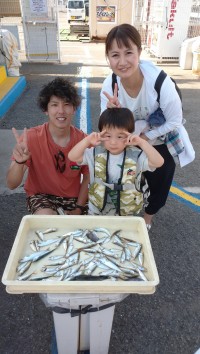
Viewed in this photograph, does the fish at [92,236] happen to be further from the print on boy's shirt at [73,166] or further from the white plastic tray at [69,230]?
the print on boy's shirt at [73,166]

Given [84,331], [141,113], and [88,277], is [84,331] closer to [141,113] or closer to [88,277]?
[88,277]

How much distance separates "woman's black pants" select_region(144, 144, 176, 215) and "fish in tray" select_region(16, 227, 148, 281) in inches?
44.5

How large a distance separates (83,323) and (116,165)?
46.6 inches

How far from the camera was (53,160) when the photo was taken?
2.60 m

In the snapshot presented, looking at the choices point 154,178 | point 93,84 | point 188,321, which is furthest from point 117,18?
point 188,321

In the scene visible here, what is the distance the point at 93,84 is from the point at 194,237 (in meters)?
6.83

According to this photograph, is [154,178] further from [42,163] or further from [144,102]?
[42,163]

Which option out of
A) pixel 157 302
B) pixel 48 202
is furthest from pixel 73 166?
pixel 157 302

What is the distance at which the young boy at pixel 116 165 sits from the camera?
218 cm

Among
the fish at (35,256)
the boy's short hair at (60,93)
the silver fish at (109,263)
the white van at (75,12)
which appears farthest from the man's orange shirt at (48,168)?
the white van at (75,12)

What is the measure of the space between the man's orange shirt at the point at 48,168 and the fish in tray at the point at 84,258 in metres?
0.83

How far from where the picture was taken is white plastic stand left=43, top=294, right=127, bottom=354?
1.62 metres

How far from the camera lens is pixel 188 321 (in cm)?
247

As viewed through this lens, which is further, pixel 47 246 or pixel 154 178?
pixel 154 178
